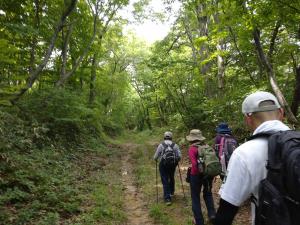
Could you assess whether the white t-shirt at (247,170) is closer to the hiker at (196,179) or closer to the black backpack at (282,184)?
the black backpack at (282,184)

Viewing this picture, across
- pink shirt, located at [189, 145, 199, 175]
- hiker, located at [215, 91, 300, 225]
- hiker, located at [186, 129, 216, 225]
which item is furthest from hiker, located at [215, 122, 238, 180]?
hiker, located at [215, 91, 300, 225]

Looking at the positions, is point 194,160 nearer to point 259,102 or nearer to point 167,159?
point 167,159

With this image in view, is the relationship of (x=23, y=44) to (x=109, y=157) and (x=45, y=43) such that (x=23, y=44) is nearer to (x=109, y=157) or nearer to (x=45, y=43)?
(x=45, y=43)

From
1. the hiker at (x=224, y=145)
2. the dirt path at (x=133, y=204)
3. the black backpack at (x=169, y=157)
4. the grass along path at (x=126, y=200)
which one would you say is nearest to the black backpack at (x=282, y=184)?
the hiker at (x=224, y=145)

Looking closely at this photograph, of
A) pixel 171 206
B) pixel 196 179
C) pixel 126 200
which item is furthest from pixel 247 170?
pixel 126 200

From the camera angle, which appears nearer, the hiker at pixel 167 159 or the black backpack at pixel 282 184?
the black backpack at pixel 282 184

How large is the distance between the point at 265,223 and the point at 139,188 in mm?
8994

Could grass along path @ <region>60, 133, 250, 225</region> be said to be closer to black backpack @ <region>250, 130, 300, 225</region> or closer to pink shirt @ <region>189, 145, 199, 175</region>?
pink shirt @ <region>189, 145, 199, 175</region>

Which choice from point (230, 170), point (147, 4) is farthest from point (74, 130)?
point (230, 170)

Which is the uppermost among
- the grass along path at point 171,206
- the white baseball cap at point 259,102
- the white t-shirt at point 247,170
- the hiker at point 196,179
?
the white baseball cap at point 259,102

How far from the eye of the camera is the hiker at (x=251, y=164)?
215 centimetres

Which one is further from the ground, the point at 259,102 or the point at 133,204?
the point at 259,102

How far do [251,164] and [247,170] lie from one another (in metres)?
0.05

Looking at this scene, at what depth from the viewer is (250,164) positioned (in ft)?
7.03
